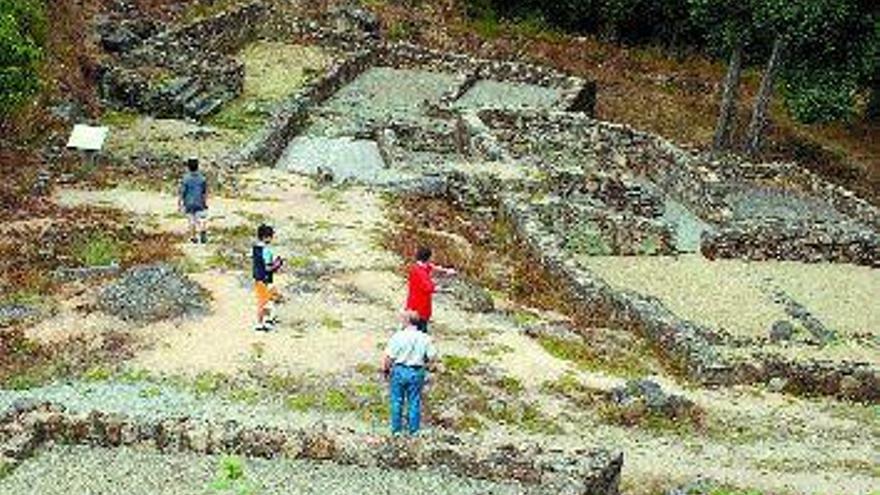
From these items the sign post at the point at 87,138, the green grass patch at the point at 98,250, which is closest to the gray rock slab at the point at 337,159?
the sign post at the point at 87,138

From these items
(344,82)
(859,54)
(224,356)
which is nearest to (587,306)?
(224,356)

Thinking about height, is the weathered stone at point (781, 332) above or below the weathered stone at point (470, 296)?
below

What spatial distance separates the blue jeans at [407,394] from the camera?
1569cm

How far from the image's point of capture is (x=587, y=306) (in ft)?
83.1

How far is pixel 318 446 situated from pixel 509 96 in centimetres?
3471

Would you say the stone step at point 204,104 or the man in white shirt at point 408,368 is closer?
the man in white shirt at point 408,368

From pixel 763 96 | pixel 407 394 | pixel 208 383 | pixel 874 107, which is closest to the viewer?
pixel 407 394

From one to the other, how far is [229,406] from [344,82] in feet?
103

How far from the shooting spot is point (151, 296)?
2069 cm

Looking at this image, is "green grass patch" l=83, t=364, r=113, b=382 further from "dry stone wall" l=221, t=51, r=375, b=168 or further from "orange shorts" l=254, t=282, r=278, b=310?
"dry stone wall" l=221, t=51, r=375, b=168

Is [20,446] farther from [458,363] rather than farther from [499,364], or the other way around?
[499,364]

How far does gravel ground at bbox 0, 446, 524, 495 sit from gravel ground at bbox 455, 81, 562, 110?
3076 cm

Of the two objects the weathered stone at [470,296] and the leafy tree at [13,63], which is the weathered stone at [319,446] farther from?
the leafy tree at [13,63]

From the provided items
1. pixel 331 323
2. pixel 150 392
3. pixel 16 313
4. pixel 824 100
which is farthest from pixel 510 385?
pixel 824 100
